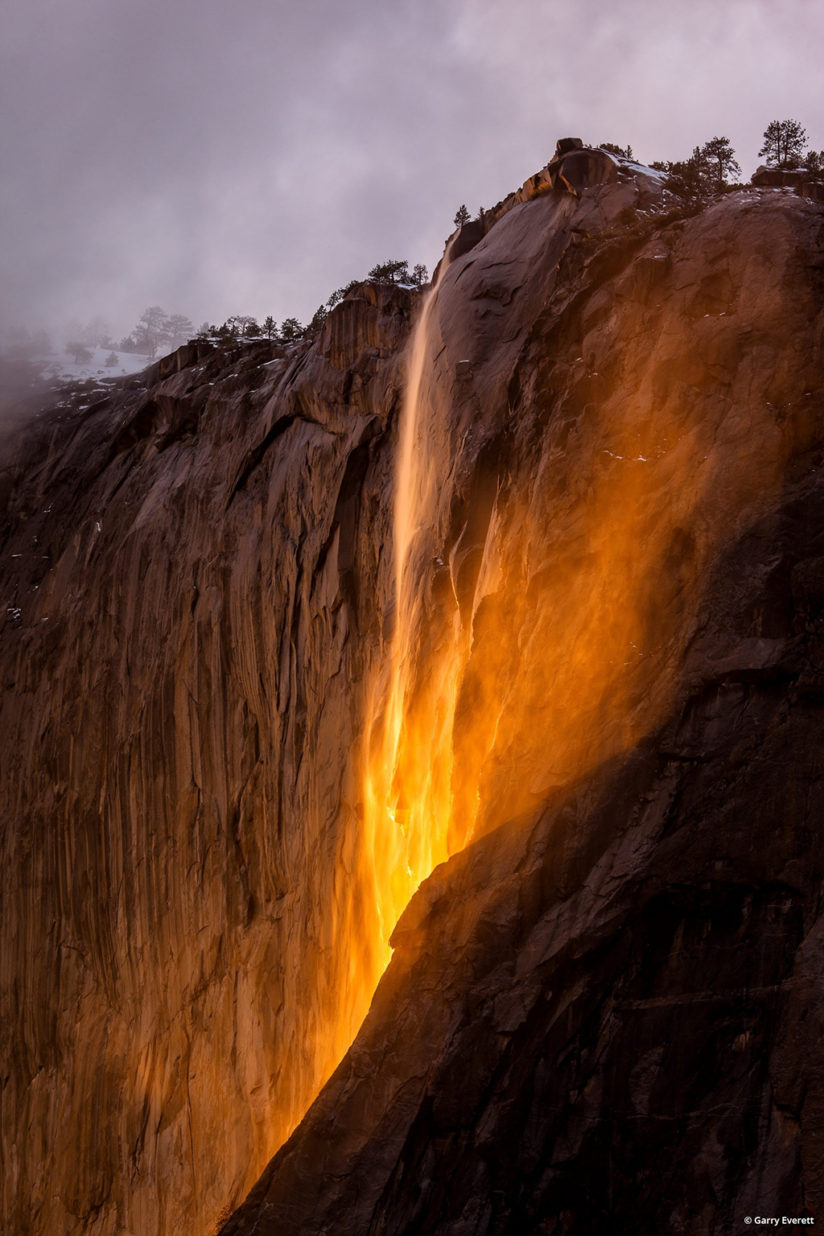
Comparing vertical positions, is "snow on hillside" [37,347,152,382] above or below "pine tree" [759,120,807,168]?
above

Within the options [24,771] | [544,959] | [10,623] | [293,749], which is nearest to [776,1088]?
[544,959]

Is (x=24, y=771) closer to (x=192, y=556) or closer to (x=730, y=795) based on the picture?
(x=192, y=556)

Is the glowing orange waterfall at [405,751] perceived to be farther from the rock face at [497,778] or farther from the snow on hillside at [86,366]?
the snow on hillside at [86,366]

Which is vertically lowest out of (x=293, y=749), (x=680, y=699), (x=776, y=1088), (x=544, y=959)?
(x=776, y=1088)

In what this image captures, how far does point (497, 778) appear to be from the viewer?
1297cm

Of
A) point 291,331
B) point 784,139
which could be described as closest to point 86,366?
point 291,331

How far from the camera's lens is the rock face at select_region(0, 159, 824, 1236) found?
1082 centimetres

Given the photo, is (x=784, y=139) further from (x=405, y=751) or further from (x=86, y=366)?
(x=86, y=366)

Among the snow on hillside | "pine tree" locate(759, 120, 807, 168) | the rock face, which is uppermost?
the snow on hillside

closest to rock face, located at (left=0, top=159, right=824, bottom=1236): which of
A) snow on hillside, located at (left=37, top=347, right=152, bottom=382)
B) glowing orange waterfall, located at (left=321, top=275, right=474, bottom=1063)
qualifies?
glowing orange waterfall, located at (left=321, top=275, right=474, bottom=1063)

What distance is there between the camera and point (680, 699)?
38.3 feet

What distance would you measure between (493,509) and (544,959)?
6.86 m

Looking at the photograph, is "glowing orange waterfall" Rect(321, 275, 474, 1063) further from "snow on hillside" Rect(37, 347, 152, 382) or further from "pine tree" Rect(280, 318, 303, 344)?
"snow on hillside" Rect(37, 347, 152, 382)

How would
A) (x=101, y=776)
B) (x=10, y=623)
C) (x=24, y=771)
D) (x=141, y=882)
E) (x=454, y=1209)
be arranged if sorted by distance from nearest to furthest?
1. (x=454, y=1209)
2. (x=141, y=882)
3. (x=101, y=776)
4. (x=24, y=771)
5. (x=10, y=623)
